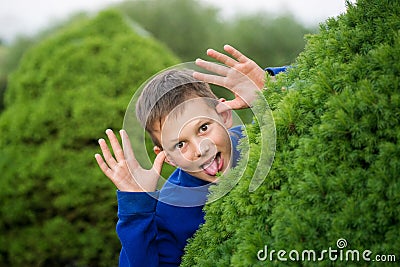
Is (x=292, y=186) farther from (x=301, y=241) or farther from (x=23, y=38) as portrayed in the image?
(x=23, y=38)

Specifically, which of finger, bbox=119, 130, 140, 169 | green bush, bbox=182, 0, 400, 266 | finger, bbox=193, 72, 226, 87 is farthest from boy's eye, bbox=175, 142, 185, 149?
green bush, bbox=182, 0, 400, 266

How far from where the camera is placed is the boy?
2.29 metres

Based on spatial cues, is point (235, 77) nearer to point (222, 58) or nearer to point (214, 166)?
point (222, 58)

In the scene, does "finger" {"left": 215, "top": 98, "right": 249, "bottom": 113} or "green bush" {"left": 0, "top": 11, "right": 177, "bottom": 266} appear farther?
"green bush" {"left": 0, "top": 11, "right": 177, "bottom": 266}

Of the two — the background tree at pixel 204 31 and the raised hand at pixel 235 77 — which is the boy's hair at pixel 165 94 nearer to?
the raised hand at pixel 235 77

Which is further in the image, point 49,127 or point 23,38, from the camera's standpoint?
point 23,38

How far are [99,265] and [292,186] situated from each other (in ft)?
12.8

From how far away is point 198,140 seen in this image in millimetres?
2424

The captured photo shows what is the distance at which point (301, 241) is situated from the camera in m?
1.64

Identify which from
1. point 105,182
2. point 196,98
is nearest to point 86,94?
point 105,182

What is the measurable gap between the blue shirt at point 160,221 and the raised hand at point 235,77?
258 millimetres

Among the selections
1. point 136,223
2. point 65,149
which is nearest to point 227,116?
point 136,223

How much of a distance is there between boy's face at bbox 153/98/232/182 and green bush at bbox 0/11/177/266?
284cm

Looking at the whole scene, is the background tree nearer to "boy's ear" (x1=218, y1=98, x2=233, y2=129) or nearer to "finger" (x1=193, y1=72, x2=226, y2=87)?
"boy's ear" (x1=218, y1=98, x2=233, y2=129)
